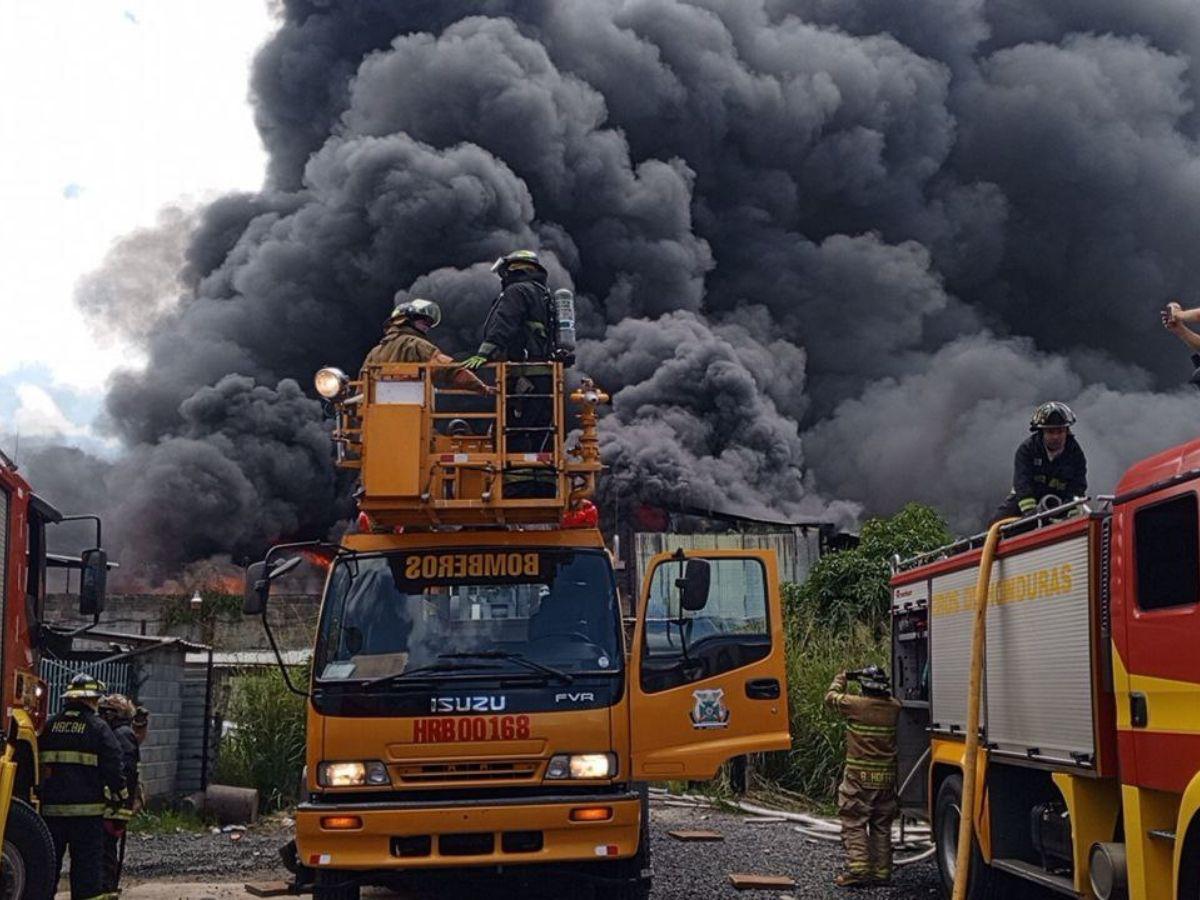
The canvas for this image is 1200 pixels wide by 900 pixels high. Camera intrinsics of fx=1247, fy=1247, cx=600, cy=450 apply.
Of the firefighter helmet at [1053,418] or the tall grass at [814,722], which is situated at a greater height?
the firefighter helmet at [1053,418]

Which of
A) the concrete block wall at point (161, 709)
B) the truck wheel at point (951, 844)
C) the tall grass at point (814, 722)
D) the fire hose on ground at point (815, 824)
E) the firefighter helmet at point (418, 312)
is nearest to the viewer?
the truck wheel at point (951, 844)

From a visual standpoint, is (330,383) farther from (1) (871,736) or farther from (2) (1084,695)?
(1) (871,736)

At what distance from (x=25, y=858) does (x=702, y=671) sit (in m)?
3.34

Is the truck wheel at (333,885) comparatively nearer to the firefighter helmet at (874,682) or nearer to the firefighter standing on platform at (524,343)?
the firefighter standing on platform at (524,343)

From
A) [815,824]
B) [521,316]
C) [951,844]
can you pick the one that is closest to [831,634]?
[815,824]

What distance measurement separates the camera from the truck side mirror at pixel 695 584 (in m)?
5.68

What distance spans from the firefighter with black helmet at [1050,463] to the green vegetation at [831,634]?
5.54 metres

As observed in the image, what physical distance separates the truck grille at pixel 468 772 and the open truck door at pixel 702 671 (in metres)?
0.52

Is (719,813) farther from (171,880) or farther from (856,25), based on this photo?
(856,25)

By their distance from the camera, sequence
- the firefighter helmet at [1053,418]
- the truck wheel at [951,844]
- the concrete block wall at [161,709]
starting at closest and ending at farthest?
the truck wheel at [951,844], the firefighter helmet at [1053,418], the concrete block wall at [161,709]

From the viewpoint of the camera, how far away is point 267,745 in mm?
12242

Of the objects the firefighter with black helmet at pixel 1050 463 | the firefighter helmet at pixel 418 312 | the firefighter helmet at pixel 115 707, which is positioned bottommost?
the firefighter helmet at pixel 115 707

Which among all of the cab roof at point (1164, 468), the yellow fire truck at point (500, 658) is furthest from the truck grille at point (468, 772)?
the cab roof at point (1164, 468)

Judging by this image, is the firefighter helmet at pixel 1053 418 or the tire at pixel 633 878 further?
the firefighter helmet at pixel 1053 418
